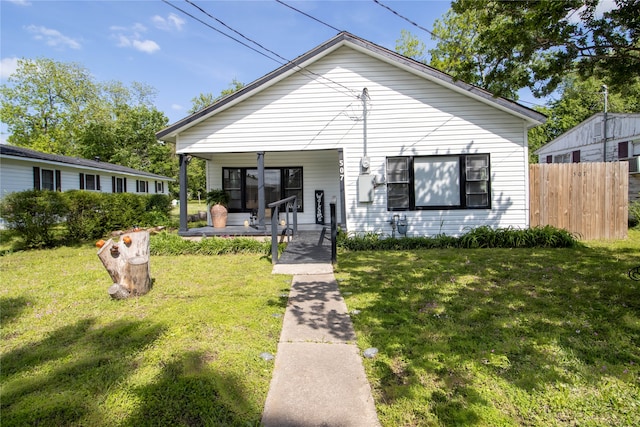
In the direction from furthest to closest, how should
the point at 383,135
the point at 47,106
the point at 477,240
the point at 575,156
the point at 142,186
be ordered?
the point at 47,106, the point at 142,186, the point at 575,156, the point at 383,135, the point at 477,240

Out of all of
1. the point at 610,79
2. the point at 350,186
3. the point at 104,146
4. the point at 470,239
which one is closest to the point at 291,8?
the point at 350,186

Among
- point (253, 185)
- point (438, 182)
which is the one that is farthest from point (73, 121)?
point (438, 182)

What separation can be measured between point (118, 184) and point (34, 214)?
15.4 meters

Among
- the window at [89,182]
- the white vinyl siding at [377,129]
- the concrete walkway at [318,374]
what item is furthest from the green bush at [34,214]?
the window at [89,182]

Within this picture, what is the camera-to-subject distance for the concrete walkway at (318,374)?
2291 millimetres

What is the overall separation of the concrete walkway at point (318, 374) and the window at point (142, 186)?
26.1m

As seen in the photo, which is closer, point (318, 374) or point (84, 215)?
point (318, 374)

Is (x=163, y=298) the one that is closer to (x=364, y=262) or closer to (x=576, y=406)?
(x=364, y=262)

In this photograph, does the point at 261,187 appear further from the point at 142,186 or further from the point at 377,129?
the point at 142,186

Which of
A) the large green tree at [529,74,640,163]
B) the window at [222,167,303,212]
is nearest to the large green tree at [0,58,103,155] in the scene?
the window at [222,167,303,212]

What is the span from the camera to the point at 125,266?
5012 mm

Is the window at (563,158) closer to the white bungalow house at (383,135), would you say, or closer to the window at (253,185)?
the white bungalow house at (383,135)

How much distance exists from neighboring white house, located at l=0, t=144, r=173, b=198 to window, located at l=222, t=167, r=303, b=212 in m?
8.93

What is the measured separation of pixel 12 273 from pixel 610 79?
11.6 m
